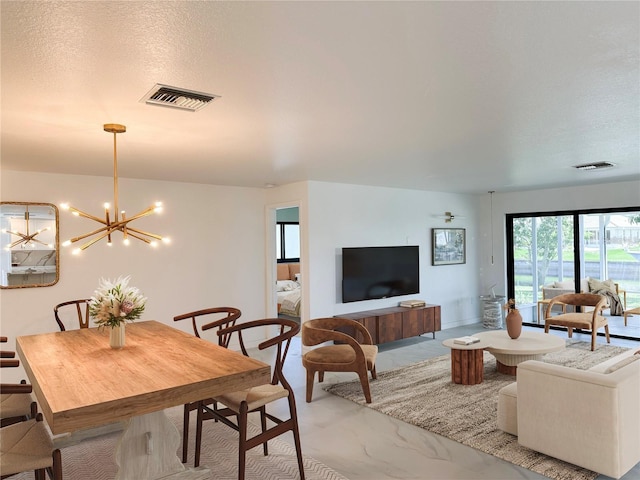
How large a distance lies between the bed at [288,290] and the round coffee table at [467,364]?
313 centimetres

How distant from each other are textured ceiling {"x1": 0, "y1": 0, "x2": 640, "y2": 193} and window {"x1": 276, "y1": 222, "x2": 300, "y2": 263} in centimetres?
548

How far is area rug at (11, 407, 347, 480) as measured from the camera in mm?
2980

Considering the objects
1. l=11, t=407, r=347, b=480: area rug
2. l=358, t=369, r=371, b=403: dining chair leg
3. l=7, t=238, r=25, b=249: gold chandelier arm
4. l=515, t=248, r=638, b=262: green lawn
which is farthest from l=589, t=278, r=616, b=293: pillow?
l=7, t=238, r=25, b=249: gold chandelier arm

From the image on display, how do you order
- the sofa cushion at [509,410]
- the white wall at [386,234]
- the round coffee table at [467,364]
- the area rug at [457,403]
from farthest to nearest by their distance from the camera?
1. the white wall at [386,234]
2. the round coffee table at [467,364]
3. the sofa cushion at [509,410]
4. the area rug at [457,403]

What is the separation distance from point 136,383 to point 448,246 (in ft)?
21.1

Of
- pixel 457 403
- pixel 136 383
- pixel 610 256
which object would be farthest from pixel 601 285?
pixel 136 383

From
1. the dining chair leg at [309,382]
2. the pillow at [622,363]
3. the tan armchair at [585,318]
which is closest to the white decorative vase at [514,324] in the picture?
the pillow at [622,363]

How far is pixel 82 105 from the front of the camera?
8.54 ft

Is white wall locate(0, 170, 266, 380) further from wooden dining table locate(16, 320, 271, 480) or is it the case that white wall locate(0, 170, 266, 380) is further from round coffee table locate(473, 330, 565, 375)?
round coffee table locate(473, 330, 565, 375)

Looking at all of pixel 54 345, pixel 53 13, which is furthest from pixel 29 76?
pixel 54 345

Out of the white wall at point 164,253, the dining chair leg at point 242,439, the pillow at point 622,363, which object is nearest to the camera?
the dining chair leg at point 242,439

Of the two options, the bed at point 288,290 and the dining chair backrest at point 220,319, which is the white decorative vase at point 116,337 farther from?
the bed at point 288,290

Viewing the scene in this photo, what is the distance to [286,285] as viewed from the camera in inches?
347

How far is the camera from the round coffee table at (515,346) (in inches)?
177
